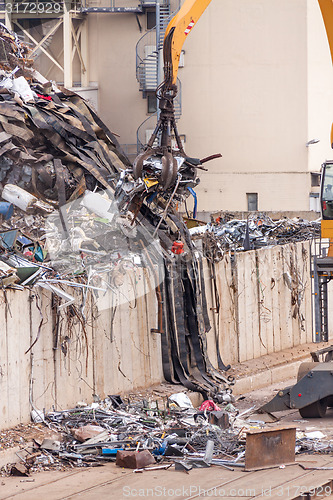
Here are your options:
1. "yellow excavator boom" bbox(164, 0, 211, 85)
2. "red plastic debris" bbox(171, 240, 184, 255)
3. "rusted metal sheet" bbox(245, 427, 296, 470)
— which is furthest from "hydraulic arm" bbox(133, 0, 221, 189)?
"rusted metal sheet" bbox(245, 427, 296, 470)

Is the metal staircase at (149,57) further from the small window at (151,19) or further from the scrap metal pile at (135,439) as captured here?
the scrap metal pile at (135,439)

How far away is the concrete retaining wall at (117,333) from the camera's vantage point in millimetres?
12406

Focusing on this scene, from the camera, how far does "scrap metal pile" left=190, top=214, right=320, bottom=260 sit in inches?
851

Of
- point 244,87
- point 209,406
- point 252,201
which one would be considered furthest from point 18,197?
point 252,201

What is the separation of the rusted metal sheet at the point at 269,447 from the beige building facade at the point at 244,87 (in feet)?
86.8

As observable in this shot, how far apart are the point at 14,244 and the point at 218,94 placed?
2398cm

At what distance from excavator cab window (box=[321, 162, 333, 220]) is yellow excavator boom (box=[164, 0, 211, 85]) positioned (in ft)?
11.0

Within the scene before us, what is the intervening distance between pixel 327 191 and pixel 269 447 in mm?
7115

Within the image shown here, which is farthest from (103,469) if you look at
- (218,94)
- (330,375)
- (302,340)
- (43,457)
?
(218,94)

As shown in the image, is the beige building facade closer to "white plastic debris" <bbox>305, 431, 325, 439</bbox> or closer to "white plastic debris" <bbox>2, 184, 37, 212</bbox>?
"white plastic debris" <bbox>2, 184, 37, 212</bbox>

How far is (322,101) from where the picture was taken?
3753cm

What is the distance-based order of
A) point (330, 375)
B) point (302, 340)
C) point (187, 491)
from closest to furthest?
1. point (187, 491)
2. point (330, 375)
3. point (302, 340)

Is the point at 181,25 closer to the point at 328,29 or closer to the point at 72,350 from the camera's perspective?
the point at 328,29

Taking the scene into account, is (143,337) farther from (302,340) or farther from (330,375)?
(302,340)
